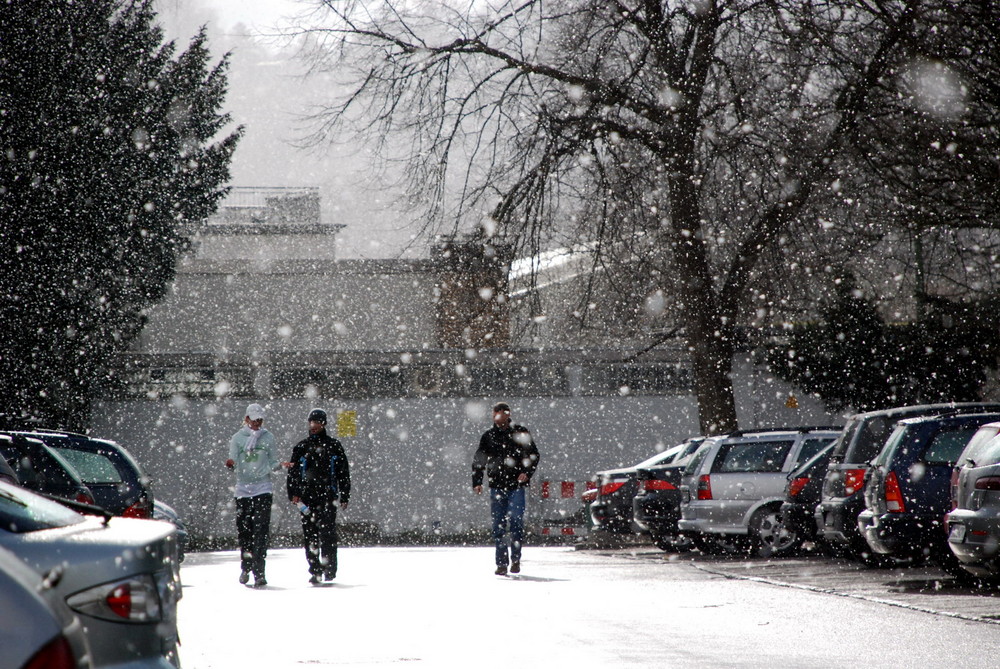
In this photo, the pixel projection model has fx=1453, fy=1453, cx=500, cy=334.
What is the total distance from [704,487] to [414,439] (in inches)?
502

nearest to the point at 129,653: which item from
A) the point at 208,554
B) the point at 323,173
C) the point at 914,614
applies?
the point at 914,614

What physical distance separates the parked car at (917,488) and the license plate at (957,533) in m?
1.88

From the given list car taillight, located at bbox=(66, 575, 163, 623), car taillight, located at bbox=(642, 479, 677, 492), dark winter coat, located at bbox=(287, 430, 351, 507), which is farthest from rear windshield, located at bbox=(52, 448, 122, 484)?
car taillight, located at bbox=(66, 575, 163, 623)

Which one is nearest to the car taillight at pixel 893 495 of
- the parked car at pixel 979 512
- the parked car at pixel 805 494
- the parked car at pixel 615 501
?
the parked car at pixel 979 512

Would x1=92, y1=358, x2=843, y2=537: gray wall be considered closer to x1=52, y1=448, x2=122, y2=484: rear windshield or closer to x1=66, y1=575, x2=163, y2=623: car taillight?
x1=52, y1=448, x2=122, y2=484: rear windshield

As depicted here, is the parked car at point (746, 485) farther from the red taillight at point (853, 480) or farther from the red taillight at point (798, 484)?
the red taillight at point (853, 480)

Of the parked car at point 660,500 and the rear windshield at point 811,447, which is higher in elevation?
the rear windshield at point 811,447

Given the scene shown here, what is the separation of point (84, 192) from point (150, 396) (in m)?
9.90

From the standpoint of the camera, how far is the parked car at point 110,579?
4734 millimetres

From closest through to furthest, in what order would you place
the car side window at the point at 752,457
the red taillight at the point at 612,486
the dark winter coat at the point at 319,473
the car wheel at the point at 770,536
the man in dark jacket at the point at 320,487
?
the man in dark jacket at the point at 320,487 < the dark winter coat at the point at 319,473 < the car wheel at the point at 770,536 < the car side window at the point at 752,457 < the red taillight at the point at 612,486

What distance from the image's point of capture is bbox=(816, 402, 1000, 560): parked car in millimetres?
14906

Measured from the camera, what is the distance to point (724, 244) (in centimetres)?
2708

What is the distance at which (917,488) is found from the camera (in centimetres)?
1336

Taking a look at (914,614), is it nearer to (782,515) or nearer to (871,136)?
(782,515)
